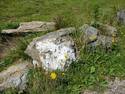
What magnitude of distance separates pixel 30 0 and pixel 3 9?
3.63 ft

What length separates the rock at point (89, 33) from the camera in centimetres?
729

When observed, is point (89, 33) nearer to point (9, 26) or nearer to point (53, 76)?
point (53, 76)

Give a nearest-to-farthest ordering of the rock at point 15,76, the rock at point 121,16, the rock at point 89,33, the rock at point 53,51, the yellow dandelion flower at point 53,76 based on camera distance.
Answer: the yellow dandelion flower at point 53,76 < the rock at point 15,76 < the rock at point 53,51 < the rock at point 89,33 < the rock at point 121,16

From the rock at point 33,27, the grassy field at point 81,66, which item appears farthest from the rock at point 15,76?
the rock at point 33,27

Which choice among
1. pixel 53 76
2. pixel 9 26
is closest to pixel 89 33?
pixel 53 76

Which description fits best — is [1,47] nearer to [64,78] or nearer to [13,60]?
[13,60]

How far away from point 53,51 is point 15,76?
806mm

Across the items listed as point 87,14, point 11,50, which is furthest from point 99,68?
point 87,14

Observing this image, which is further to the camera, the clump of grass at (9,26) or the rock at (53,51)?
the clump of grass at (9,26)

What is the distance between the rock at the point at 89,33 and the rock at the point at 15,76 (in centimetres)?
122

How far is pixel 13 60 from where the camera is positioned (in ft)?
25.4

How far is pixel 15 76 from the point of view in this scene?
22.6ft

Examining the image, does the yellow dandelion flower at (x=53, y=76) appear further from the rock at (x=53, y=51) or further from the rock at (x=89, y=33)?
the rock at (x=89, y=33)

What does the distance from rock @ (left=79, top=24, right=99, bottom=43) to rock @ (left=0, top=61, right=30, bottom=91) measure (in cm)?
122
